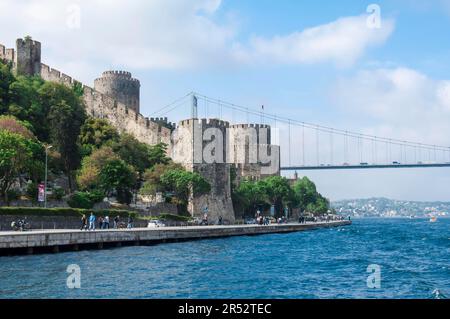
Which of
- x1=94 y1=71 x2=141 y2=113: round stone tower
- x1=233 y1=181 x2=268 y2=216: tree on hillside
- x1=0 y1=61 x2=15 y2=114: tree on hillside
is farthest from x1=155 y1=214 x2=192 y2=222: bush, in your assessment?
x1=94 y1=71 x2=141 y2=113: round stone tower

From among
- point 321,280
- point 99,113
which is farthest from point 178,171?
point 321,280

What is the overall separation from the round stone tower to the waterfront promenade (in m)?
32.2

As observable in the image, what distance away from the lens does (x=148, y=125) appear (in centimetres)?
5975

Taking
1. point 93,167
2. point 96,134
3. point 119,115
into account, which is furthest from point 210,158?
point 93,167

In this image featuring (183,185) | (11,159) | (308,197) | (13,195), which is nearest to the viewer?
(11,159)

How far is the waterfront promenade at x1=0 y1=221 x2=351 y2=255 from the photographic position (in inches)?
955

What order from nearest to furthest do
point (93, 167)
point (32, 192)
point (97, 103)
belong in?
point (32, 192)
point (93, 167)
point (97, 103)

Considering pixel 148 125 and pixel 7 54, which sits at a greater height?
pixel 7 54

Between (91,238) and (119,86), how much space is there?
1802 inches

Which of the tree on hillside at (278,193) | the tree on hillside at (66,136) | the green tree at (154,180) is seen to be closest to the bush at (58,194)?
the tree on hillside at (66,136)

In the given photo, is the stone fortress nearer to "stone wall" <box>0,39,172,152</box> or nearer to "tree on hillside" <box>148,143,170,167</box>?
"stone wall" <box>0,39,172,152</box>

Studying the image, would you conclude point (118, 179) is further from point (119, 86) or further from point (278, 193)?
point (278, 193)

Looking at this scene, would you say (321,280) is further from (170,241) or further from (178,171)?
(178,171)

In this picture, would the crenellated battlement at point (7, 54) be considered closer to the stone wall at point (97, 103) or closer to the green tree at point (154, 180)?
the stone wall at point (97, 103)
